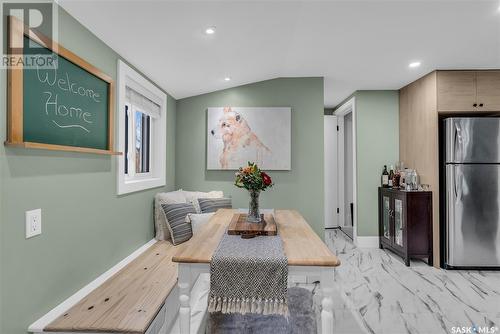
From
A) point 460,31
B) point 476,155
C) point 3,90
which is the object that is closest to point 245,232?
point 3,90

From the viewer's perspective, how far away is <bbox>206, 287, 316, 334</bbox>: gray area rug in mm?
1801

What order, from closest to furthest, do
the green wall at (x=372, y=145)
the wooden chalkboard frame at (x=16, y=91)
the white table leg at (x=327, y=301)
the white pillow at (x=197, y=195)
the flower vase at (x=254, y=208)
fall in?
the wooden chalkboard frame at (x=16, y=91), the white table leg at (x=327, y=301), the flower vase at (x=254, y=208), the white pillow at (x=197, y=195), the green wall at (x=372, y=145)

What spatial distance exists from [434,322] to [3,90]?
3.08 meters

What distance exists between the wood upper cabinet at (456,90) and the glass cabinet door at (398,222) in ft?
4.06

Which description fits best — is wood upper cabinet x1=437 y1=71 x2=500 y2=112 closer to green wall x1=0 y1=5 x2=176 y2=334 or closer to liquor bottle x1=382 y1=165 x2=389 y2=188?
liquor bottle x1=382 y1=165 x2=389 y2=188

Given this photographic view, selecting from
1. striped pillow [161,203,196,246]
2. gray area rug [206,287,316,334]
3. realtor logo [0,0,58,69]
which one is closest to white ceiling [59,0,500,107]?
realtor logo [0,0,58,69]

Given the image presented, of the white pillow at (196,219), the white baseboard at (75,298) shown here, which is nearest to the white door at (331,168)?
the white pillow at (196,219)

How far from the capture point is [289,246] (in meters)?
1.48

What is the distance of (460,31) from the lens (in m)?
2.23

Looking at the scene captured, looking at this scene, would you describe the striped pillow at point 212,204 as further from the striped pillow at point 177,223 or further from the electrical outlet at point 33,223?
the electrical outlet at point 33,223

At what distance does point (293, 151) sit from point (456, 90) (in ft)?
6.56

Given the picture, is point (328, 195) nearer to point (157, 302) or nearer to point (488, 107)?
point (488, 107)

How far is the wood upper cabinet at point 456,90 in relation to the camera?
306 centimetres

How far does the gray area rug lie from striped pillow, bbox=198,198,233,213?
3.82 ft
